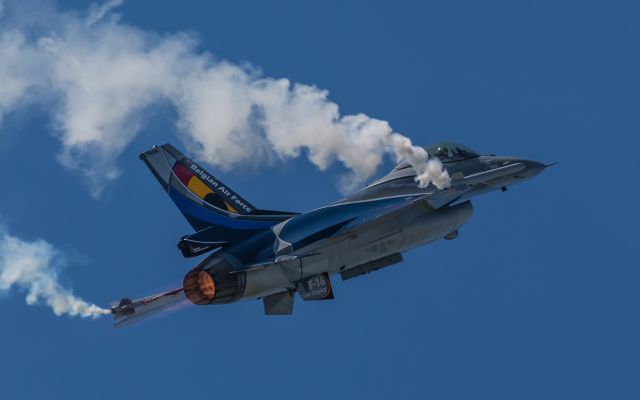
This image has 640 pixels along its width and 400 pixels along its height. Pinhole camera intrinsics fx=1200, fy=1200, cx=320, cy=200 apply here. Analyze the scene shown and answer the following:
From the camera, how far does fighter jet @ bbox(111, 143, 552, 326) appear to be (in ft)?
91.8

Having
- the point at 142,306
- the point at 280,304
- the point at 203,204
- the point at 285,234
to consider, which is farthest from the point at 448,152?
the point at 142,306

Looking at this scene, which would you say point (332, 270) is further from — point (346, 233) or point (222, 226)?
point (222, 226)

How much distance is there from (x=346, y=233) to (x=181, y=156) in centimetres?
481

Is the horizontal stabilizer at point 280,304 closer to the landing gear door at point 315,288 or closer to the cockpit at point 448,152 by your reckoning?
the landing gear door at point 315,288

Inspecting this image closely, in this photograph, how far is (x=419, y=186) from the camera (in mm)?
30859

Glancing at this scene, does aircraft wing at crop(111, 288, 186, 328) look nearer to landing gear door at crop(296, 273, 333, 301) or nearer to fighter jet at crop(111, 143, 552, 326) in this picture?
fighter jet at crop(111, 143, 552, 326)

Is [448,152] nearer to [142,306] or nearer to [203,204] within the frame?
[203,204]

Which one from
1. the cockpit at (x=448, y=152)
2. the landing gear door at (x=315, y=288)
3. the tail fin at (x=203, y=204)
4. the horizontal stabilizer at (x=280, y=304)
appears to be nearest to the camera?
the landing gear door at (x=315, y=288)

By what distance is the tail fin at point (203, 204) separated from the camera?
29.1m

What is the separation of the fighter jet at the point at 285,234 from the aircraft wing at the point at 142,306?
0.08 ft

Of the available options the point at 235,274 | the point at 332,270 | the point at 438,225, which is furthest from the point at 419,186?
the point at 235,274

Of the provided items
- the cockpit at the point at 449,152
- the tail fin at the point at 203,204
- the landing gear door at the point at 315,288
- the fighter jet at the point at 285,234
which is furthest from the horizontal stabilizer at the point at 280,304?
the cockpit at the point at 449,152

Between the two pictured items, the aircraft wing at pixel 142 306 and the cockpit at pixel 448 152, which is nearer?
the aircraft wing at pixel 142 306

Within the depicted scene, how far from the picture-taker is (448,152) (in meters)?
32.5
